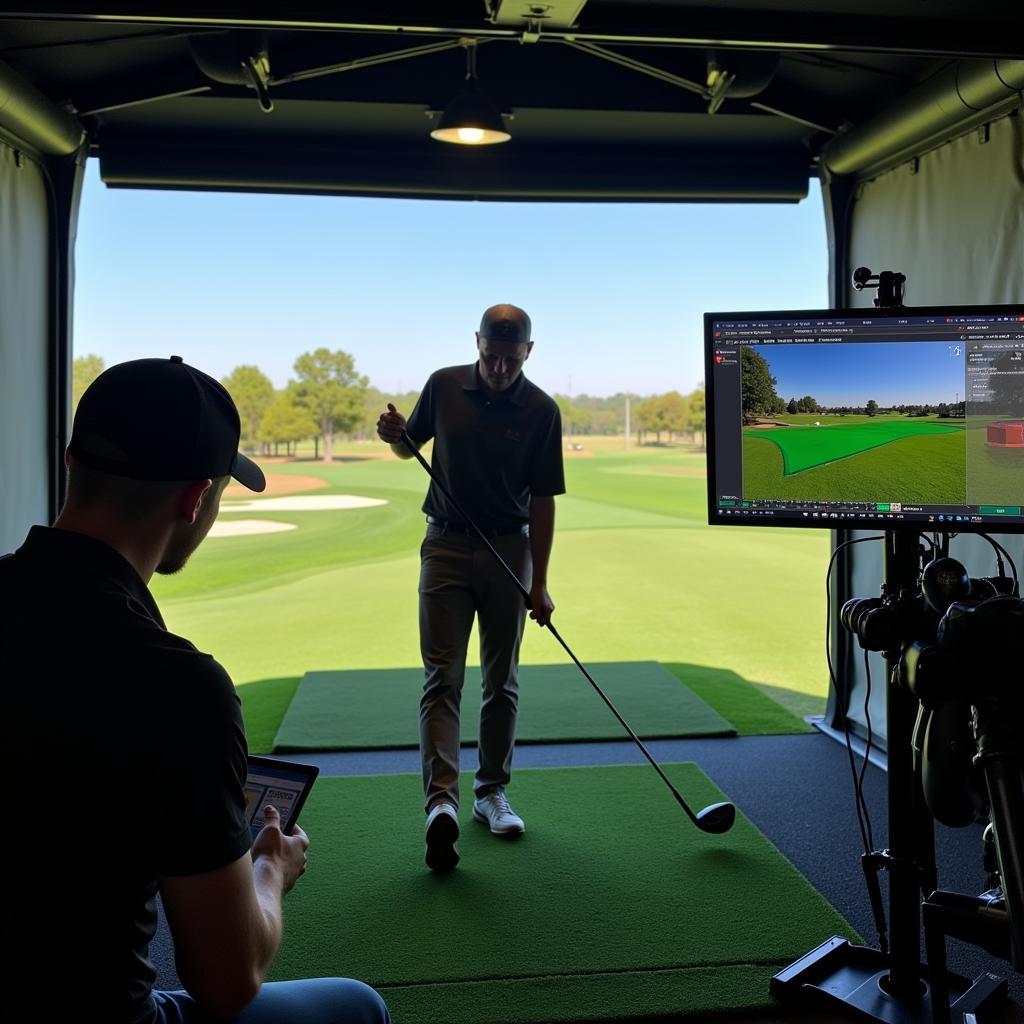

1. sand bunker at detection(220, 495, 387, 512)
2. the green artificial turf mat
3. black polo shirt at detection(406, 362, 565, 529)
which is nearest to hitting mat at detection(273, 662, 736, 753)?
the green artificial turf mat

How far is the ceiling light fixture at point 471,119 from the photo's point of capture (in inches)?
146

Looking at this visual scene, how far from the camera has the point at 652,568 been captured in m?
10.2

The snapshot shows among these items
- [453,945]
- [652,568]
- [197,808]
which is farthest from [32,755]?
[652,568]

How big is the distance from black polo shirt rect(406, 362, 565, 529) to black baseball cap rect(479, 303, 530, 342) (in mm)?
188

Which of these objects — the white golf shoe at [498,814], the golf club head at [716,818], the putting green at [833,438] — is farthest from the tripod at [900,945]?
the white golf shoe at [498,814]

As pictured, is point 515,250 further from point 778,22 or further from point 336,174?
point 778,22

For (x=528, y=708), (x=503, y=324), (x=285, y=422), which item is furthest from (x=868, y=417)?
(x=285, y=422)

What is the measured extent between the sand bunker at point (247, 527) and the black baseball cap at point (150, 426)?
939cm

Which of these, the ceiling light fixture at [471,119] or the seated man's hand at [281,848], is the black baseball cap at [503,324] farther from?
the seated man's hand at [281,848]

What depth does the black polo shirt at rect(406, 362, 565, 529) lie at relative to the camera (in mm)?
3332

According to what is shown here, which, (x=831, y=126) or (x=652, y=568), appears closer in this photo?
(x=831, y=126)

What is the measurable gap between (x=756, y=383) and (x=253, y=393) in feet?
20.4

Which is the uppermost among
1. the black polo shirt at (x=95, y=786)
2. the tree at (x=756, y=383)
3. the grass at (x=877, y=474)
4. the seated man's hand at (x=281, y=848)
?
the tree at (x=756, y=383)

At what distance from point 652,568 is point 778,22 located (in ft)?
24.0
